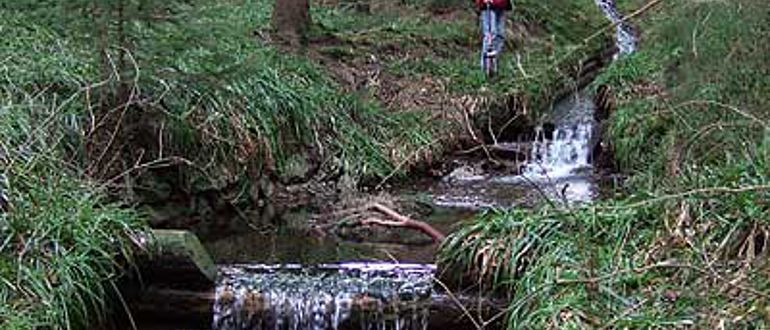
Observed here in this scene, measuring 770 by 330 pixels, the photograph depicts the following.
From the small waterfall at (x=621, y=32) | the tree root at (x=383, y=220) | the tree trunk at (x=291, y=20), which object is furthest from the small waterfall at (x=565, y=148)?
the small waterfall at (x=621, y=32)

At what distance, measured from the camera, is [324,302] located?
24.1 ft

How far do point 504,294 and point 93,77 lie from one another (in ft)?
13.5

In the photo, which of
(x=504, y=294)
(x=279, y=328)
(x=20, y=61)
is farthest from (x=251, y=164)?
(x=504, y=294)

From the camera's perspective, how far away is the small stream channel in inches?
287

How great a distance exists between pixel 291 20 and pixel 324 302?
22.5ft

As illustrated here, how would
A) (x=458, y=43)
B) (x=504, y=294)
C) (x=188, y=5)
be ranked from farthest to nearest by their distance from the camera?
1. (x=458, y=43)
2. (x=188, y=5)
3. (x=504, y=294)

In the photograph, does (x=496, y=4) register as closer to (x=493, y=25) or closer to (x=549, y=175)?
(x=493, y=25)

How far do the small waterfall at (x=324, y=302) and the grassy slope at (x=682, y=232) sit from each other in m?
0.42

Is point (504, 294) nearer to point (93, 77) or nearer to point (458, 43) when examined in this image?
point (93, 77)

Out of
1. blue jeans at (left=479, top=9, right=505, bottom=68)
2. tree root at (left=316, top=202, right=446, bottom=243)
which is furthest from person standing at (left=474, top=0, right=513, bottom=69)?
tree root at (left=316, top=202, right=446, bottom=243)

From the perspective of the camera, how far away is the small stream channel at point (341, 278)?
23.9 ft

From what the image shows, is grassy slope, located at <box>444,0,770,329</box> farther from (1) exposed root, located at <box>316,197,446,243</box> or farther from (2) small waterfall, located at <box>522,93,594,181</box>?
(2) small waterfall, located at <box>522,93,594,181</box>

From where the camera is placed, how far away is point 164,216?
9469 millimetres

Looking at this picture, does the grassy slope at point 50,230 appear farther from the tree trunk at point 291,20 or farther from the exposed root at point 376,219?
the tree trunk at point 291,20
